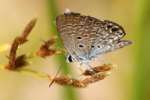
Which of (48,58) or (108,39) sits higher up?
(108,39)

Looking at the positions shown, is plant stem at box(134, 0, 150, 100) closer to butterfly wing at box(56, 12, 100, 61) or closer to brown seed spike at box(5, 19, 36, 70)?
butterfly wing at box(56, 12, 100, 61)

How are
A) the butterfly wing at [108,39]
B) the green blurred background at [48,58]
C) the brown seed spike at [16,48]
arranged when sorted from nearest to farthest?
the brown seed spike at [16,48] < the butterfly wing at [108,39] < the green blurred background at [48,58]

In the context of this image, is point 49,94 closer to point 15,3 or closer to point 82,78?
point 15,3

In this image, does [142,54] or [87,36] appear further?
[87,36]

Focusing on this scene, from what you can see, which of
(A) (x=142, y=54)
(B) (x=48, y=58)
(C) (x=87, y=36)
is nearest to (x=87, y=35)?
(C) (x=87, y=36)

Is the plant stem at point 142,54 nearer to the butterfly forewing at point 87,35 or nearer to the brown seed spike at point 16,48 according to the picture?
the butterfly forewing at point 87,35

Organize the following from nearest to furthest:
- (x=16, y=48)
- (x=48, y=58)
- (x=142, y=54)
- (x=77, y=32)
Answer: (x=16, y=48)
(x=142, y=54)
(x=77, y=32)
(x=48, y=58)

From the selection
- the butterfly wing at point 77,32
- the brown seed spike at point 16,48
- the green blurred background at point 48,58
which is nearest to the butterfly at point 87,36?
the butterfly wing at point 77,32

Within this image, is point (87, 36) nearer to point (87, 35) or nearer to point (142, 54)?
point (87, 35)
